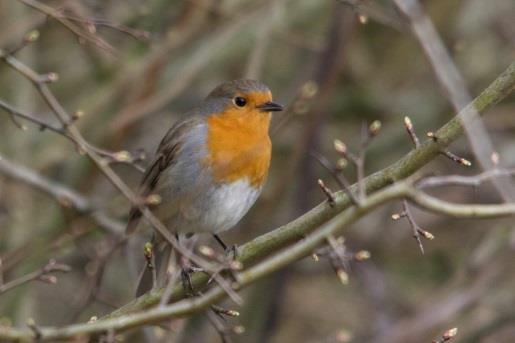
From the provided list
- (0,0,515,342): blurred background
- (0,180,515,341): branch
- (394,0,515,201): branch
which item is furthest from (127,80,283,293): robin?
(0,180,515,341): branch

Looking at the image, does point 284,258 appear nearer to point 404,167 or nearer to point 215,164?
point 404,167

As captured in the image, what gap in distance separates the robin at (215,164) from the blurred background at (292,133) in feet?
1.40

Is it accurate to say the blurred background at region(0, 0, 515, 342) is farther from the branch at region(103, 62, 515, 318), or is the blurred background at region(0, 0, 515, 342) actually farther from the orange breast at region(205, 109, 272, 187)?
the branch at region(103, 62, 515, 318)

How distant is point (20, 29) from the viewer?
6.75 m

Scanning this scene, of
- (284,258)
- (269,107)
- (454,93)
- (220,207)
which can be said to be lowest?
(284,258)

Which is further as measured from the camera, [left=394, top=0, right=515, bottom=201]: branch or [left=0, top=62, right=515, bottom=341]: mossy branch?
[left=394, top=0, right=515, bottom=201]: branch

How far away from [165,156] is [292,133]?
7.77 ft

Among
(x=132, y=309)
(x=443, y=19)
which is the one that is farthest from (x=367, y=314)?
(x=132, y=309)

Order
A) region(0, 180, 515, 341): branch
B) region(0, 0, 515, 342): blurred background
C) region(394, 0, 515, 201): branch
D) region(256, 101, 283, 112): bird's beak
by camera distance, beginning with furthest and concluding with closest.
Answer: region(0, 0, 515, 342): blurred background, region(256, 101, 283, 112): bird's beak, region(394, 0, 515, 201): branch, region(0, 180, 515, 341): branch

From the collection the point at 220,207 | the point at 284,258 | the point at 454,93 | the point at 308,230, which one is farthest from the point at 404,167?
the point at 220,207

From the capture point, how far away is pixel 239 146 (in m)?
5.55

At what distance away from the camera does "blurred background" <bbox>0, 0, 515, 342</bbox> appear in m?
6.90

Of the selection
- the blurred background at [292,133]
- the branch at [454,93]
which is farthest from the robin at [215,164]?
the branch at [454,93]

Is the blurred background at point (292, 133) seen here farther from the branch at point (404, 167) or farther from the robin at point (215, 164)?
the branch at point (404, 167)
